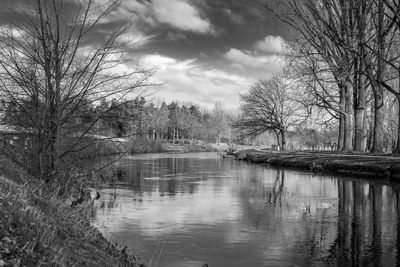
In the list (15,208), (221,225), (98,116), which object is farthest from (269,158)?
(15,208)

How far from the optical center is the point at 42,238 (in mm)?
5297

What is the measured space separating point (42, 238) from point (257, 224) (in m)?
8.91

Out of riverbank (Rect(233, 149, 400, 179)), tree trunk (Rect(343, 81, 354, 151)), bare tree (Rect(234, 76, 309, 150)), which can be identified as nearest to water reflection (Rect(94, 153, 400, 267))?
riverbank (Rect(233, 149, 400, 179))

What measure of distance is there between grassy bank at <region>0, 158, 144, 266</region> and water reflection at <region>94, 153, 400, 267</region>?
211cm

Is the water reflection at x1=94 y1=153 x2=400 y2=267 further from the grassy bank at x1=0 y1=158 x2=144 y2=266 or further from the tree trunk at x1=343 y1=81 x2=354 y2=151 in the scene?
the tree trunk at x1=343 y1=81 x2=354 y2=151

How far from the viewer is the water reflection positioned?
9.77 m

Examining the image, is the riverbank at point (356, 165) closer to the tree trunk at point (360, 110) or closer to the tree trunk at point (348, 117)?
Result: the tree trunk at point (360, 110)

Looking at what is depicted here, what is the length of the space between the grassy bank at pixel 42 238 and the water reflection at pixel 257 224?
211 centimetres

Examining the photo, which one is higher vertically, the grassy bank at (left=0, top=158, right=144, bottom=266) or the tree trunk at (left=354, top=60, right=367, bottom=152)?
the tree trunk at (left=354, top=60, right=367, bottom=152)

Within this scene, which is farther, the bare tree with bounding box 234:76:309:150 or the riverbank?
the bare tree with bounding box 234:76:309:150

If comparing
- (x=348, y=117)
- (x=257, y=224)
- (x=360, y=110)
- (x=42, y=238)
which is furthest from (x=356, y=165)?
(x=42, y=238)

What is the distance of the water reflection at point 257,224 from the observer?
9773 mm

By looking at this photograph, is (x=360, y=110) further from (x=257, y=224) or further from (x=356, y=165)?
(x=257, y=224)

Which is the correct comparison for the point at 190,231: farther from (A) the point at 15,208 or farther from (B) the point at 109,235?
(A) the point at 15,208
